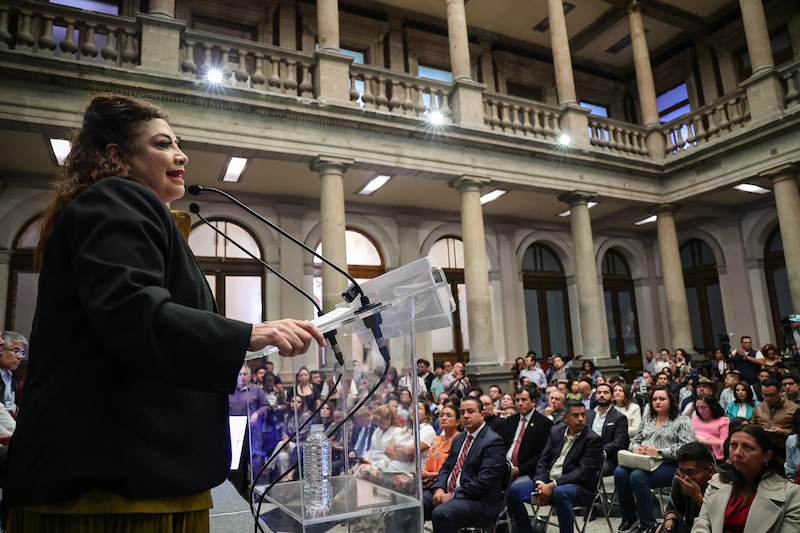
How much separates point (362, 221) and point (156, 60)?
6.38m

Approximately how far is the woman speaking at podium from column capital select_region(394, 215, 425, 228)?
13406 mm

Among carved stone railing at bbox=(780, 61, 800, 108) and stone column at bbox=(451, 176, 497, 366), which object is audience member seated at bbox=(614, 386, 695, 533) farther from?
carved stone railing at bbox=(780, 61, 800, 108)

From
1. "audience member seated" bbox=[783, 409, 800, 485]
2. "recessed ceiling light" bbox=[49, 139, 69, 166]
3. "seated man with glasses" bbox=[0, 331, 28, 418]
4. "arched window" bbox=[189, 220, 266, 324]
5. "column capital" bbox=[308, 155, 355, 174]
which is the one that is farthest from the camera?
"arched window" bbox=[189, 220, 266, 324]

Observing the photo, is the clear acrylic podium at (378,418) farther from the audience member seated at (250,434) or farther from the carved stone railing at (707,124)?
the carved stone railing at (707,124)

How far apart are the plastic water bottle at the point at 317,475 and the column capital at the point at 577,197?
11485 mm

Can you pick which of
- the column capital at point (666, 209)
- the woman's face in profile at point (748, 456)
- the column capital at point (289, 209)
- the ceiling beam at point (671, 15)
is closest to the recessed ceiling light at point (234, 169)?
the column capital at point (289, 209)

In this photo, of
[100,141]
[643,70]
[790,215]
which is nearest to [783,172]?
[790,215]

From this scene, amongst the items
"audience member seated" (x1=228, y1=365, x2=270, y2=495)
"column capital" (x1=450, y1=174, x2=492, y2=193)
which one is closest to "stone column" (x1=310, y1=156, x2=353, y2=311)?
"column capital" (x1=450, y1=174, x2=492, y2=193)

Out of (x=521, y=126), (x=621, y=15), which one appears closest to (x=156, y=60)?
(x=521, y=126)

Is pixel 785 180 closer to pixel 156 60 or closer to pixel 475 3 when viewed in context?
pixel 475 3

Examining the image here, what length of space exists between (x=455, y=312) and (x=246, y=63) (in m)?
8.10

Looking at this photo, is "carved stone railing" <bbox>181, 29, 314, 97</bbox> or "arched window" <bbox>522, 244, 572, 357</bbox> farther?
"arched window" <bbox>522, 244, 572, 357</bbox>

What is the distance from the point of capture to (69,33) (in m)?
8.61

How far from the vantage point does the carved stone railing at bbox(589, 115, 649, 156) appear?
13.3m
